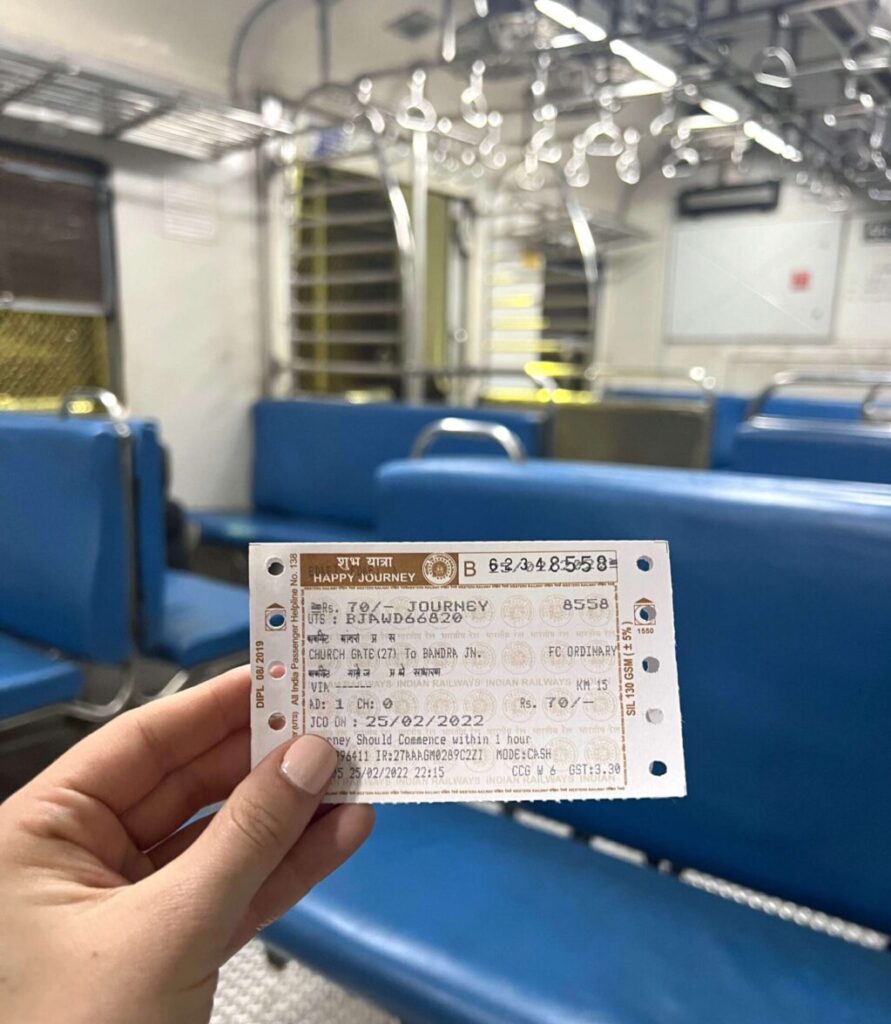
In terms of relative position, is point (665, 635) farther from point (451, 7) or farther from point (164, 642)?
point (451, 7)

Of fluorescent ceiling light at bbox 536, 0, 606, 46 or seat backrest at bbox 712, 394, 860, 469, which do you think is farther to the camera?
seat backrest at bbox 712, 394, 860, 469

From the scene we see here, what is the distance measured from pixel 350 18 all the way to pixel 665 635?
3805mm

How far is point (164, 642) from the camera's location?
180cm

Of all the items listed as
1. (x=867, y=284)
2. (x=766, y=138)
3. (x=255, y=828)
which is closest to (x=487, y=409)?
(x=255, y=828)

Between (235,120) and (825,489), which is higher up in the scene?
(235,120)

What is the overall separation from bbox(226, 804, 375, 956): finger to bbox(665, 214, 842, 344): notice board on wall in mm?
5762

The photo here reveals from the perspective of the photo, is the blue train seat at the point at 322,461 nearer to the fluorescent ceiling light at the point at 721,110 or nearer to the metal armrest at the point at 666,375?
the metal armrest at the point at 666,375

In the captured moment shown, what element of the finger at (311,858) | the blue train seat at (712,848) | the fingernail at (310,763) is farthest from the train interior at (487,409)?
the fingernail at (310,763)

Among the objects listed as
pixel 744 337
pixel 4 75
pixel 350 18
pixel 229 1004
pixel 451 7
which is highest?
pixel 350 18

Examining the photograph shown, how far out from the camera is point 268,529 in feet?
10.0

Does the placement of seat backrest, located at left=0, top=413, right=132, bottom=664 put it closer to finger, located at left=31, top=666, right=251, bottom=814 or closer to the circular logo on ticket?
finger, located at left=31, top=666, right=251, bottom=814

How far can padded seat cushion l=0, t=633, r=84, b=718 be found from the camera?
1482 mm

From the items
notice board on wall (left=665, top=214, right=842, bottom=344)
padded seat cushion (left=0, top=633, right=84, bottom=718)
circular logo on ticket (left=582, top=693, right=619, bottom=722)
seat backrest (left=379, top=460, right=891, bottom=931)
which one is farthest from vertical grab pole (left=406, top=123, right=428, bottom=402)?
circular logo on ticket (left=582, top=693, right=619, bottom=722)

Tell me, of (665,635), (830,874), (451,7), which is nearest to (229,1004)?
(830,874)
